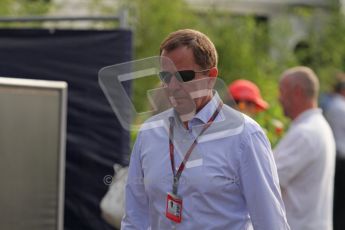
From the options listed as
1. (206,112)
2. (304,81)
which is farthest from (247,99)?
(206,112)

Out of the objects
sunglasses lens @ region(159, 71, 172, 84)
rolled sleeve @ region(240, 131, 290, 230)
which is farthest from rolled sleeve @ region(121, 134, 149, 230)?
rolled sleeve @ region(240, 131, 290, 230)

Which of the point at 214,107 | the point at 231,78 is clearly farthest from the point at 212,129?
the point at 231,78

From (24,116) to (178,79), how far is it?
2.36 m

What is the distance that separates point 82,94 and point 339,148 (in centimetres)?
254

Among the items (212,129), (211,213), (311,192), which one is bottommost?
(311,192)

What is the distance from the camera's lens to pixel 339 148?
7.66m

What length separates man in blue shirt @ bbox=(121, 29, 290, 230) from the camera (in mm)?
3184

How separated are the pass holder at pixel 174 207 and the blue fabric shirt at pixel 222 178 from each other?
2cm

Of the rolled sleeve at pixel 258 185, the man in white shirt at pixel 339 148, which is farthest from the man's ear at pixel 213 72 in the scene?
the man in white shirt at pixel 339 148

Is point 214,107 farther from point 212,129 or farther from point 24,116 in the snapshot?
point 24,116

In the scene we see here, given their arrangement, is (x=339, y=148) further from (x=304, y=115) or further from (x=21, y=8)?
(x=21, y=8)

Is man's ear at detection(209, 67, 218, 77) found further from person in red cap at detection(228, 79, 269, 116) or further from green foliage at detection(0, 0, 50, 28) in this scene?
green foliage at detection(0, 0, 50, 28)

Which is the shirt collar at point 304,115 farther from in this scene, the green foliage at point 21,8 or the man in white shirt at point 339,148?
the green foliage at point 21,8

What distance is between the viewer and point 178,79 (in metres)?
3.18
